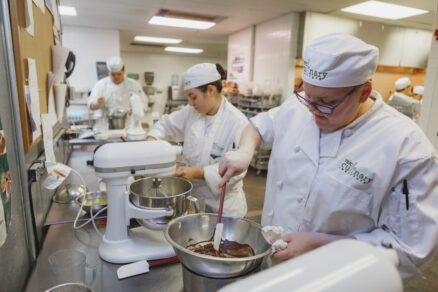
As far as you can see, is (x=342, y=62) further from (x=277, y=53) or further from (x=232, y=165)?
(x=277, y=53)

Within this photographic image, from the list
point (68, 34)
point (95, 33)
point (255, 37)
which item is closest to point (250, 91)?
point (255, 37)

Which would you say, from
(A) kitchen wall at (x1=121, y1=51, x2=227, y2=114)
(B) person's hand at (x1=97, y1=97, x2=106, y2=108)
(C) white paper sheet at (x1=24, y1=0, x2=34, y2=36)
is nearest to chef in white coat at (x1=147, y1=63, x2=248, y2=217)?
(C) white paper sheet at (x1=24, y1=0, x2=34, y2=36)

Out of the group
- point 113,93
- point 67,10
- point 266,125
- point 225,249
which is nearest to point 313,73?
point 266,125

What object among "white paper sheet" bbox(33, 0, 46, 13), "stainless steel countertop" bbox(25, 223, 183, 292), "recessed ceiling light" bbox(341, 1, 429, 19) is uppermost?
"recessed ceiling light" bbox(341, 1, 429, 19)

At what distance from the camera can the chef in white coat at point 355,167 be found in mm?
943

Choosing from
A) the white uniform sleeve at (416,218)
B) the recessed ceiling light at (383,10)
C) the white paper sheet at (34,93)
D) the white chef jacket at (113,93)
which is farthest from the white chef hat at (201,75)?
the recessed ceiling light at (383,10)

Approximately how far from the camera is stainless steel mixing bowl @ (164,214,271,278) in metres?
0.79

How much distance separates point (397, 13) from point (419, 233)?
4.82 m

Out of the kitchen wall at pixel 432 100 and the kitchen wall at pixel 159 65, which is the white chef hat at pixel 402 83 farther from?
the kitchen wall at pixel 159 65

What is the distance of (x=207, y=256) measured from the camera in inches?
29.8

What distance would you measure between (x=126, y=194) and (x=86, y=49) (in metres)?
6.15

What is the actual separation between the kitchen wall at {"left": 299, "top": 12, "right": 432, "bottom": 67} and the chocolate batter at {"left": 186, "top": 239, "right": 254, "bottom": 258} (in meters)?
4.55

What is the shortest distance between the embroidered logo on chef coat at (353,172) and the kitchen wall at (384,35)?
13.9 ft

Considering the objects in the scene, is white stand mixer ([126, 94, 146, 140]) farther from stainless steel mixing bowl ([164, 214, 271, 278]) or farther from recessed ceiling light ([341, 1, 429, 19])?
recessed ceiling light ([341, 1, 429, 19])
